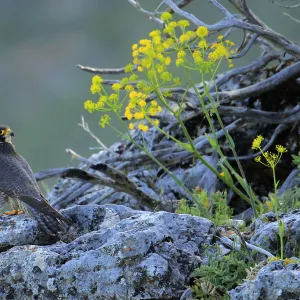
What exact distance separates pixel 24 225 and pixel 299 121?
3.53 metres

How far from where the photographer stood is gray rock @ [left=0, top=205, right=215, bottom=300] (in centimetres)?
486

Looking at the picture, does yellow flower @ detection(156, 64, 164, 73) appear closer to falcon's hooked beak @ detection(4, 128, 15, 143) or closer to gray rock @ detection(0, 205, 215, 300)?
gray rock @ detection(0, 205, 215, 300)

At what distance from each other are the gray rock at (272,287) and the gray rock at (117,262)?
499 millimetres

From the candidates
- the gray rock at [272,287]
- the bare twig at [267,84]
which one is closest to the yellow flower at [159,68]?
the gray rock at [272,287]

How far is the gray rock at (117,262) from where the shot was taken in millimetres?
4863

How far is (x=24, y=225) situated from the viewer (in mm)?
5871

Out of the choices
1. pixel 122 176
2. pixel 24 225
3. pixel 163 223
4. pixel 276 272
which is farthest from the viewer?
pixel 122 176

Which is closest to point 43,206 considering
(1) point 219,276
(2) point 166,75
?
(2) point 166,75

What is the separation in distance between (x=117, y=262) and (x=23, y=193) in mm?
1719

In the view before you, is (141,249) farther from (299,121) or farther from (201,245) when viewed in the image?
(299,121)

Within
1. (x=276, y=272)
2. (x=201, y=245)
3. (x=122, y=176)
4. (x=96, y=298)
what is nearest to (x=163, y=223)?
(x=201, y=245)

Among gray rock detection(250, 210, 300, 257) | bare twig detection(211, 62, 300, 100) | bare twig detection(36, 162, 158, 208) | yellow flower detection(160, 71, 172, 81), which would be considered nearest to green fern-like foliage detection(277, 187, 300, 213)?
gray rock detection(250, 210, 300, 257)

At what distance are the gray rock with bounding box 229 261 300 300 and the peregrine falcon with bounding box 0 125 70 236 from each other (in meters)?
1.69

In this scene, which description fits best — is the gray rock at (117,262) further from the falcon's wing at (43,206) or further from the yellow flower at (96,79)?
the yellow flower at (96,79)
